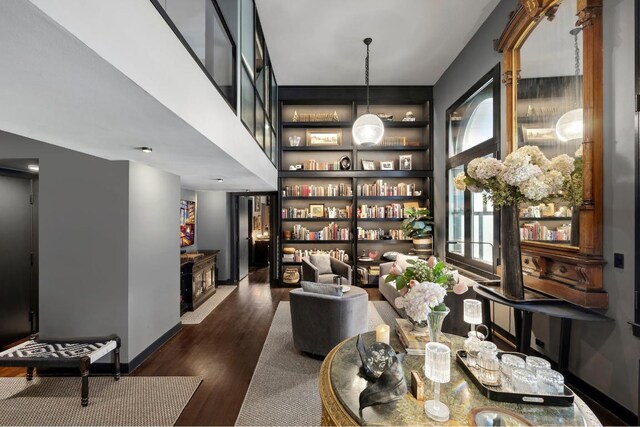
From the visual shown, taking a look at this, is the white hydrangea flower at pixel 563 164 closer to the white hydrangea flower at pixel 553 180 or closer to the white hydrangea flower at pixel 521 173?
the white hydrangea flower at pixel 553 180

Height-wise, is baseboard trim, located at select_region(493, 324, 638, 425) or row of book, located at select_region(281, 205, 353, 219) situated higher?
row of book, located at select_region(281, 205, 353, 219)

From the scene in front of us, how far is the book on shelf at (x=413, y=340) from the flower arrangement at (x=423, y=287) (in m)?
0.12

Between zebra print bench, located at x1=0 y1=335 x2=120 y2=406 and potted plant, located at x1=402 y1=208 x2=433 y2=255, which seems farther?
potted plant, located at x1=402 y1=208 x2=433 y2=255

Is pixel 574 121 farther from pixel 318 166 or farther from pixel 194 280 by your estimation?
pixel 194 280

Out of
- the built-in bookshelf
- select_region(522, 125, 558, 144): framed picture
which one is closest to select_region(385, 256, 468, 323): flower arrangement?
select_region(522, 125, 558, 144): framed picture

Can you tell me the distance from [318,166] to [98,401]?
452 centimetres

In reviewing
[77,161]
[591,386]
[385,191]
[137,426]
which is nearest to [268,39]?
[77,161]

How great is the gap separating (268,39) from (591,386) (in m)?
5.17

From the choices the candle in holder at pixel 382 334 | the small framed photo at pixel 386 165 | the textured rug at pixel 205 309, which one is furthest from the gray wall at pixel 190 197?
the candle in holder at pixel 382 334

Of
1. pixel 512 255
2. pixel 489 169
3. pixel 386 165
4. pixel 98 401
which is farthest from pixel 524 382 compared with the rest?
pixel 386 165

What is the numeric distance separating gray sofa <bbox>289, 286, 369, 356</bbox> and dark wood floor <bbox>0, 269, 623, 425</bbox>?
1.84 ft

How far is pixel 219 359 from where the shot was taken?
2756 mm

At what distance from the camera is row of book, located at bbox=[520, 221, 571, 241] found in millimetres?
2225

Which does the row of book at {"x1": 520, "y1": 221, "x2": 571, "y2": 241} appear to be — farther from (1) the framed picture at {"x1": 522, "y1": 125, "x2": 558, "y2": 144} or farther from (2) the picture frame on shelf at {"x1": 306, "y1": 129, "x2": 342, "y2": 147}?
(2) the picture frame on shelf at {"x1": 306, "y1": 129, "x2": 342, "y2": 147}
